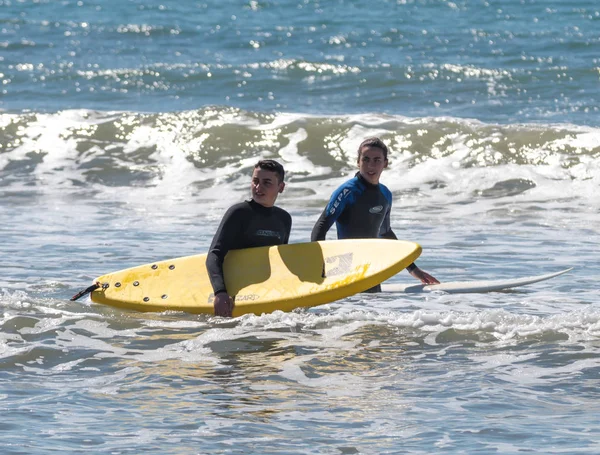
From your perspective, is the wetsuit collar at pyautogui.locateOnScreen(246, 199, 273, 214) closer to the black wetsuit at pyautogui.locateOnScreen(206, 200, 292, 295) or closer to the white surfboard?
the black wetsuit at pyautogui.locateOnScreen(206, 200, 292, 295)

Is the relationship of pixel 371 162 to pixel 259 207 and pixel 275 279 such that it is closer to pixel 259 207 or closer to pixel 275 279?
pixel 259 207

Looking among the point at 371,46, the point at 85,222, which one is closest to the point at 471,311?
the point at 85,222

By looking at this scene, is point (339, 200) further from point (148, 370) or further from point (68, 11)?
point (68, 11)

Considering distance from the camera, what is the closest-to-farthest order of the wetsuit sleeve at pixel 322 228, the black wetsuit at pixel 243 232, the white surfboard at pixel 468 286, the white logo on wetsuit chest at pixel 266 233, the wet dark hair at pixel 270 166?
1. the wet dark hair at pixel 270 166
2. the black wetsuit at pixel 243 232
3. the white logo on wetsuit chest at pixel 266 233
4. the wetsuit sleeve at pixel 322 228
5. the white surfboard at pixel 468 286

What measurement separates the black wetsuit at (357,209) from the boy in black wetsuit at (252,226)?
40cm

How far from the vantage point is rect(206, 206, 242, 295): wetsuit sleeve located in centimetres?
643

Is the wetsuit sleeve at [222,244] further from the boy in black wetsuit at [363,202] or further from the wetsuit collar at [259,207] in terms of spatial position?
the boy in black wetsuit at [363,202]

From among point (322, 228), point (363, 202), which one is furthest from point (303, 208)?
point (322, 228)

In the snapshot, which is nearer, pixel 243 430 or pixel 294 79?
pixel 243 430

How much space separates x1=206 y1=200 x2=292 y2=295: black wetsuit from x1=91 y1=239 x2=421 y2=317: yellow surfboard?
0.23 ft

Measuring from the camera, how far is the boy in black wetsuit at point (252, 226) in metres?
6.40

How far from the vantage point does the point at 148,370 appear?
17.7ft

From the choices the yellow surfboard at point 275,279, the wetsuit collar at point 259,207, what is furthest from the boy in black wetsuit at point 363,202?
the wetsuit collar at point 259,207

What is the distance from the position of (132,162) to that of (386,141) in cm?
384
